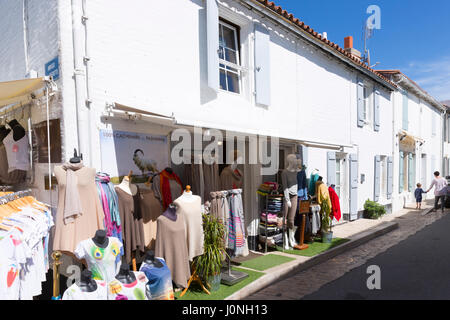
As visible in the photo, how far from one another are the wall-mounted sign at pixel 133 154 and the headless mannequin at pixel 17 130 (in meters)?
1.34

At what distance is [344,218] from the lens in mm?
9516

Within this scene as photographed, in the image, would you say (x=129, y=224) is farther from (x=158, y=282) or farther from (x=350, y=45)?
(x=350, y=45)

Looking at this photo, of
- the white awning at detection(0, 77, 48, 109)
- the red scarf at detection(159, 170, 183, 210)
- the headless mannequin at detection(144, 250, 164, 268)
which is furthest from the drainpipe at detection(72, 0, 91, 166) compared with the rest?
the headless mannequin at detection(144, 250, 164, 268)

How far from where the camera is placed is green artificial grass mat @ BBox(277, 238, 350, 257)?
19.6 feet

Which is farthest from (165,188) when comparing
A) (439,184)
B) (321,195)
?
(439,184)

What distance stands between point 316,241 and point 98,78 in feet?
19.3

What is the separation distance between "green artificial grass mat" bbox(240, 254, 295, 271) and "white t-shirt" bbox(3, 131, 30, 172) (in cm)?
391

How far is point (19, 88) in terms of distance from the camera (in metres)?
3.53

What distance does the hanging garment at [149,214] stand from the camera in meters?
4.01

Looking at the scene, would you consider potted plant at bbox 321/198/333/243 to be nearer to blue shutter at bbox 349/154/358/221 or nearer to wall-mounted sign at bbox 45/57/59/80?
blue shutter at bbox 349/154/358/221

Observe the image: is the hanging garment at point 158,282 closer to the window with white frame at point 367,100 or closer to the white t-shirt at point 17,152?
the white t-shirt at point 17,152

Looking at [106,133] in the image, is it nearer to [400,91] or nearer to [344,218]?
[344,218]

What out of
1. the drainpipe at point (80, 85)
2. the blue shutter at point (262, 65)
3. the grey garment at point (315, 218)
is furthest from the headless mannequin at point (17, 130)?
the grey garment at point (315, 218)

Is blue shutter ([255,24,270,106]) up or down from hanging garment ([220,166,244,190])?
up
